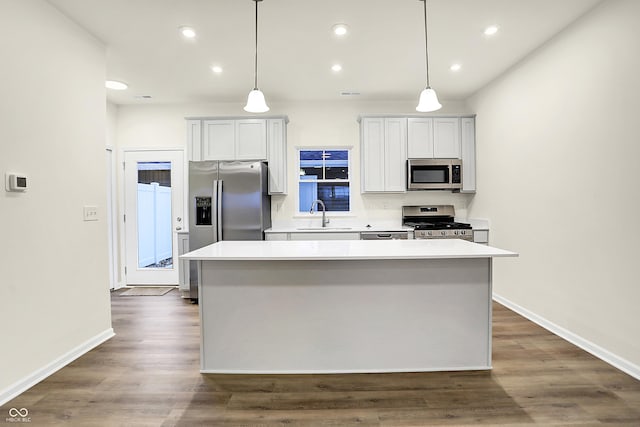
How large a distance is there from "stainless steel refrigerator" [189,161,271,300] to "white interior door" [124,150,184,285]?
86cm

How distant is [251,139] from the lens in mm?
4336

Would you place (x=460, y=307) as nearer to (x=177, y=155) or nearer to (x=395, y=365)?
(x=395, y=365)

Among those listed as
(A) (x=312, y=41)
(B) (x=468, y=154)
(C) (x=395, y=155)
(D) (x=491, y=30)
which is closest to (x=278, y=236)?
(C) (x=395, y=155)

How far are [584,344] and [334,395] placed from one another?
2.18 metres

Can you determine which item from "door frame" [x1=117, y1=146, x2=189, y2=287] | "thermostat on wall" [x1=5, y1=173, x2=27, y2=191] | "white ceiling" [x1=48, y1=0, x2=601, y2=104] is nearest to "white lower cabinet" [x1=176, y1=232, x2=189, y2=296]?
"door frame" [x1=117, y1=146, x2=189, y2=287]

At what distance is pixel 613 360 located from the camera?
2357mm

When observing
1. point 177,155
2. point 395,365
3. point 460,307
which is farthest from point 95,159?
point 460,307

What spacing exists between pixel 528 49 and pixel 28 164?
14.5ft

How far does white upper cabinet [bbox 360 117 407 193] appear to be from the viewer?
4.40 m

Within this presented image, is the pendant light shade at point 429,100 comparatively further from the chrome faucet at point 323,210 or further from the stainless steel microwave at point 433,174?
the chrome faucet at point 323,210

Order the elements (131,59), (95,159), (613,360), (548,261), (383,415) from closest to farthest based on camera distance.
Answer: (383,415) → (613,360) → (95,159) → (548,261) → (131,59)

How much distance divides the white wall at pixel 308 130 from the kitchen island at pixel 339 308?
8.13ft

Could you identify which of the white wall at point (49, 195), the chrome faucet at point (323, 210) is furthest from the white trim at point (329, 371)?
the chrome faucet at point (323, 210)

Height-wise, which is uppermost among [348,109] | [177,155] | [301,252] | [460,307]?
[348,109]
